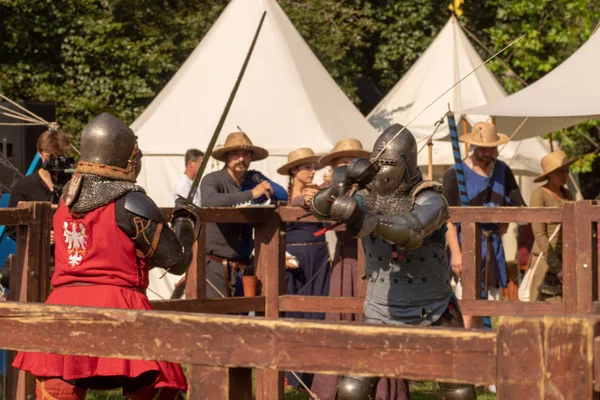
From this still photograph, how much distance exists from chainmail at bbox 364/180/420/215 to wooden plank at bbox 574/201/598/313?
182cm

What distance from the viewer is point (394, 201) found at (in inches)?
197

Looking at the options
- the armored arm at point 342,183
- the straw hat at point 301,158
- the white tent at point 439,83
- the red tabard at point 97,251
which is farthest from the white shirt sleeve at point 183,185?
the white tent at point 439,83

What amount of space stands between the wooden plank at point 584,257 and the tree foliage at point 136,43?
7983mm

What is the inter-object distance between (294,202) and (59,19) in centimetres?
911

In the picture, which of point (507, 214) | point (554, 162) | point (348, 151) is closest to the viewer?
point (507, 214)

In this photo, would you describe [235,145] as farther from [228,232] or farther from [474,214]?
[474,214]

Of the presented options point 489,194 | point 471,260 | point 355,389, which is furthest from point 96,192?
point 489,194

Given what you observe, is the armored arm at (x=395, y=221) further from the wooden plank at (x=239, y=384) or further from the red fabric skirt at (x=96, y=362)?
the wooden plank at (x=239, y=384)

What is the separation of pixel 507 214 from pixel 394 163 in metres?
1.82

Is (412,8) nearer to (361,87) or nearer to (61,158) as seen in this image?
(361,87)

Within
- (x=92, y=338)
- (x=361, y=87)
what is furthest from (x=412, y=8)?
(x=92, y=338)

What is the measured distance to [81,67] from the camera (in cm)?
1527

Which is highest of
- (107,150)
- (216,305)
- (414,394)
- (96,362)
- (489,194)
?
(489,194)

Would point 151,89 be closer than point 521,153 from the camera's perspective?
No
